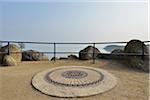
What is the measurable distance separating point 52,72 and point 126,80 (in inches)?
87.8

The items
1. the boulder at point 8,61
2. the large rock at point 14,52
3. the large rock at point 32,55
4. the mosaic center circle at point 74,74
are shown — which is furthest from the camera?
the large rock at point 32,55

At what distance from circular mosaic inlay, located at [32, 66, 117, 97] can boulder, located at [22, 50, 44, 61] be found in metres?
2.94

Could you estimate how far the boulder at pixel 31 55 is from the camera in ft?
28.9

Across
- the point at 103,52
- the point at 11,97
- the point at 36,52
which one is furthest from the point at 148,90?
the point at 36,52

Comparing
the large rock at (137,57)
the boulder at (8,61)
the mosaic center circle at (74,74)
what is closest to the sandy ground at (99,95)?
the large rock at (137,57)

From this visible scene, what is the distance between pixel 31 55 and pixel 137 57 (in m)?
4.67

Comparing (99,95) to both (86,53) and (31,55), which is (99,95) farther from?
(31,55)

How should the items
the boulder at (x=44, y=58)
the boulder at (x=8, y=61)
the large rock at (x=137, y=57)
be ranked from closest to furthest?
the large rock at (x=137, y=57)
the boulder at (x=8, y=61)
the boulder at (x=44, y=58)

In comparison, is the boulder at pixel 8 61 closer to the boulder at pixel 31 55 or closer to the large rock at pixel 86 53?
the boulder at pixel 31 55

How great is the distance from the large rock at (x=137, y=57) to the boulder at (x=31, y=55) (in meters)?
3.98

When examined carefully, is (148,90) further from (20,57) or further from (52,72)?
(20,57)

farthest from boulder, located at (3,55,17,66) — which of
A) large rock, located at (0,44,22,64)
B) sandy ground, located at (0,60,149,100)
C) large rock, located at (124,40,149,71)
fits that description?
large rock, located at (124,40,149,71)

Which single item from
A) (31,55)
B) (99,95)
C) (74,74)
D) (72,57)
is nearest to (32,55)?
(31,55)

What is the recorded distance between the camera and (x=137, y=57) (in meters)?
7.23
